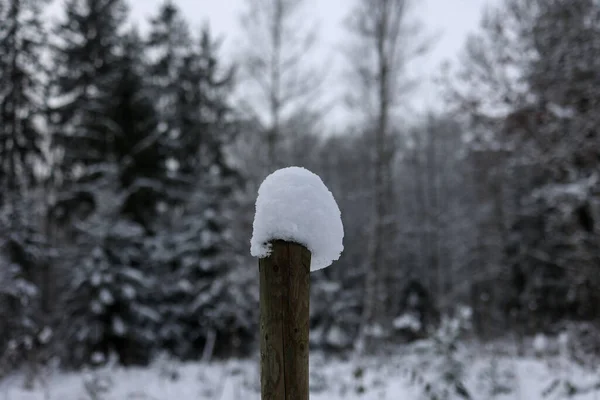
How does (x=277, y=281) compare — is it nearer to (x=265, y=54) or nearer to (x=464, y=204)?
(x=265, y=54)

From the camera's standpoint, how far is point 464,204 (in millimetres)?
25000

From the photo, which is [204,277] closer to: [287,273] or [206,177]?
[206,177]

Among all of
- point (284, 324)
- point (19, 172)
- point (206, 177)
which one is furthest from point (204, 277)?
point (284, 324)

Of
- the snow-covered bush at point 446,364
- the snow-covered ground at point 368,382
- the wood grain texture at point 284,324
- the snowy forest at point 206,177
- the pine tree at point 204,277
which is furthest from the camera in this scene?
the pine tree at point 204,277

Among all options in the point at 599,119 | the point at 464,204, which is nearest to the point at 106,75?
the point at 599,119

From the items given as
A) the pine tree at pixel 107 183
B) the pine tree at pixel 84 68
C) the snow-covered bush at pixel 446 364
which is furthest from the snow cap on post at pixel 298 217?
the pine tree at pixel 84 68

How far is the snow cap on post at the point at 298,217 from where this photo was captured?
1.58 metres

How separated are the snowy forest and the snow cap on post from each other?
3119mm

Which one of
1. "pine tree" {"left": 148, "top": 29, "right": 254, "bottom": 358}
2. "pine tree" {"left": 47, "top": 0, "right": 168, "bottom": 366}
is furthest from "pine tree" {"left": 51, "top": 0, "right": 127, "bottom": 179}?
"pine tree" {"left": 148, "top": 29, "right": 254, "bottom": 358}

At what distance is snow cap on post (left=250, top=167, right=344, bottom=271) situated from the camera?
1.58 meters

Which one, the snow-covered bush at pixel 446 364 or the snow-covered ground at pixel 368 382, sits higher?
the snow-covered bush at pixel 446 364

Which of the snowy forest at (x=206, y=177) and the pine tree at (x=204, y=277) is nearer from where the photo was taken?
the snowy forest at (x=206, y=177)

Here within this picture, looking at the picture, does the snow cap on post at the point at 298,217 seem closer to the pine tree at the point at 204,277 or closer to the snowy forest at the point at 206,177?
the snowy forest at the point at 206,177

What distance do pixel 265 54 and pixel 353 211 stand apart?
48.4 ft
